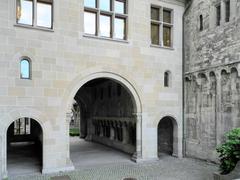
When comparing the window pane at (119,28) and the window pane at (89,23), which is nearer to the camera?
the window pane at (89,23)

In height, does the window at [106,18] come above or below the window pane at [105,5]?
below

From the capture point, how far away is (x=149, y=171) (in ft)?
31.6

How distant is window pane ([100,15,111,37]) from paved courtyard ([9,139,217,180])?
5766 millimetres

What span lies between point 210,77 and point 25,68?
7.74 m

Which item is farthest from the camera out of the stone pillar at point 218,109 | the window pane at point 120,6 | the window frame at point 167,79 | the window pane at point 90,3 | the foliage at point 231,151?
the window frame at point 167,79

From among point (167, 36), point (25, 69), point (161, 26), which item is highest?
point (161, 26)

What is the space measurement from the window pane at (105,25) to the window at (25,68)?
3.44 m

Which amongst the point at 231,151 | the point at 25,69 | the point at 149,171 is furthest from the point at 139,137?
the point at 25,69

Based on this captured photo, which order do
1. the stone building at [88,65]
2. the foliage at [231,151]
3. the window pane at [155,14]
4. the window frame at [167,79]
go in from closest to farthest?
the foliage at [231,151], the stone building at [88,65], the window pane at [155,14], the window frame at [167,79]

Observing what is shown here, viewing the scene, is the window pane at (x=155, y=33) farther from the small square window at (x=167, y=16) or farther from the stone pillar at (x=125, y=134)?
the stone pillar at (x=125, y=134)

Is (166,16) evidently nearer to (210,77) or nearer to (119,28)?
(119,28)

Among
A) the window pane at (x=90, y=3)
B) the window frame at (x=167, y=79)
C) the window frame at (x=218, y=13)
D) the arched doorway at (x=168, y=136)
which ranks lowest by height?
the arched doorway at (x=168, y=136)

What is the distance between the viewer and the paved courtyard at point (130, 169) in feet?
29.0

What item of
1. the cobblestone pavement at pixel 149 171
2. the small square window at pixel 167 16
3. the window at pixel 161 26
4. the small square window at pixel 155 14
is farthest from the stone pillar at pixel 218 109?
the small square window at pixel 155 14
